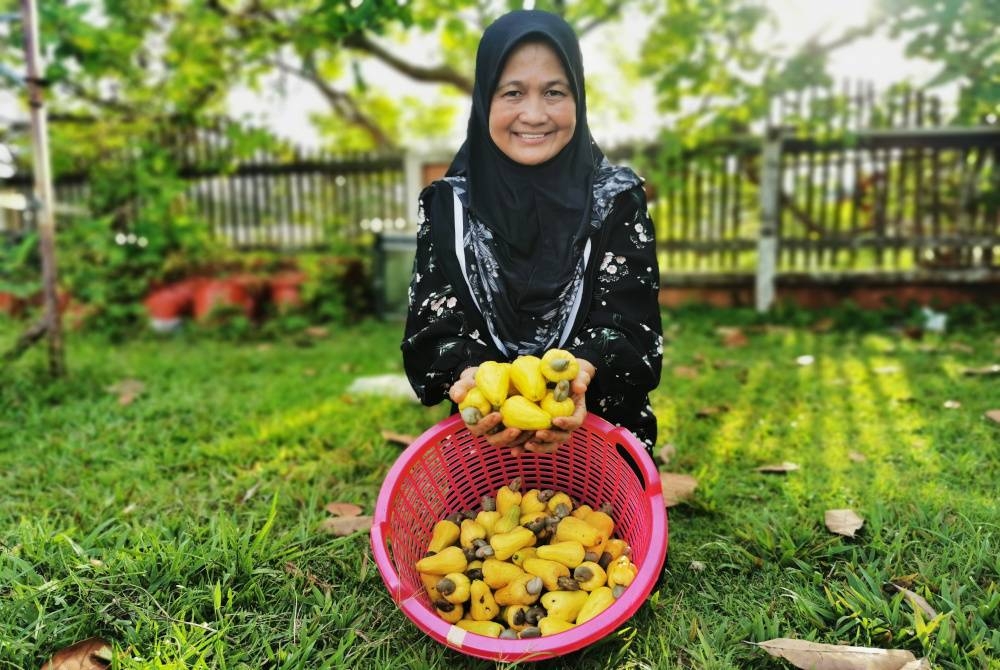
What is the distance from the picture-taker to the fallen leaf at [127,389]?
11.4 feet

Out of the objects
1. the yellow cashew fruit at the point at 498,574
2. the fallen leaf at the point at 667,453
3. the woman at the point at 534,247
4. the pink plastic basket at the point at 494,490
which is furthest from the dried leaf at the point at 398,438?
the yellow cashew fruit at the point at 498,574

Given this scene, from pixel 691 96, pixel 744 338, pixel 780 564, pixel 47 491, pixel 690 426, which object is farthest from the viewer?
pixel 691 96

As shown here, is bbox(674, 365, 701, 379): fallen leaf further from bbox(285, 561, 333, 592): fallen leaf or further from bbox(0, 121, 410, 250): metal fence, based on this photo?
bbox(0, 121, 410, 250): metal fence

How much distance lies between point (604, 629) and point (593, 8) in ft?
19.5

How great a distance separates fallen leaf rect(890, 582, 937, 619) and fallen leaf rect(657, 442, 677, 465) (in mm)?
953

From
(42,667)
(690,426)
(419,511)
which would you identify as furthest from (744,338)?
(42,667)

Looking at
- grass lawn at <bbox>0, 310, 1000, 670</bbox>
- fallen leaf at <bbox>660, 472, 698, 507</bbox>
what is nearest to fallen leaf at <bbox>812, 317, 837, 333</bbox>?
grass lawn at <bbox>0, 310, 1000, 670</bbox>

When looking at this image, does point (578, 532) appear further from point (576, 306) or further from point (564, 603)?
point (576, 306)

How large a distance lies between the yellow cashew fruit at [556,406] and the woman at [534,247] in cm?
21

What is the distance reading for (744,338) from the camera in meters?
4.83

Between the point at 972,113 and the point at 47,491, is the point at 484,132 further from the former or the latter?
the point at 972,113

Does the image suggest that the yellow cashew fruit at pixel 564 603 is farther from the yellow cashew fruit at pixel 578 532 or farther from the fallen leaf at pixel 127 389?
the fallen leaf at pixel 127 389

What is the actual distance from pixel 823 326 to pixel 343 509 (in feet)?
13.6

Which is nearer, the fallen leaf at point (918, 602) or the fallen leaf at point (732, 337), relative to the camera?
the fallen leaf at point (918, 602)
